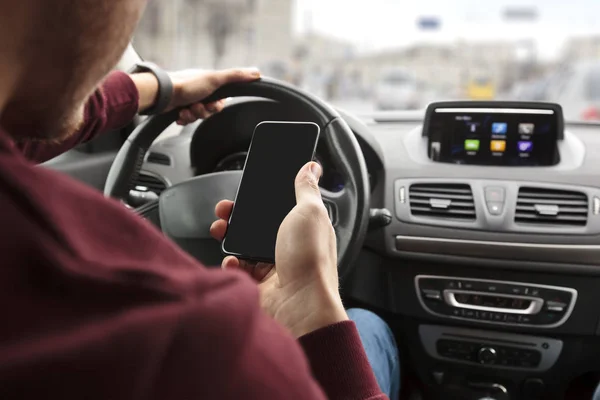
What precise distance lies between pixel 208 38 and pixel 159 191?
313 cm

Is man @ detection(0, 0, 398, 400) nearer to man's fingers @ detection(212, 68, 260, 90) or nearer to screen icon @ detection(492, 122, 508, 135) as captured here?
man's fingers @ detection(212, 68, 260, 90)

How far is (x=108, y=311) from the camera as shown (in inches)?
16.2

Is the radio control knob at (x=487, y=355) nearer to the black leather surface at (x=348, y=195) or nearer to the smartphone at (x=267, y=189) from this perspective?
the black leather surface at (x=348, y=195)

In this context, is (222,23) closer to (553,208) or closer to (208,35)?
(208,35)

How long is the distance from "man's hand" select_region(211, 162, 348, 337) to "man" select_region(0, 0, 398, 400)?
29 cm

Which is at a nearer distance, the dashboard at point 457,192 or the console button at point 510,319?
the dashboard at point 457,192

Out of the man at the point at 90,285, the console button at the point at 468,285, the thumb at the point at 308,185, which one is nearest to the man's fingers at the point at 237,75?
the thumb at the point at 308,185

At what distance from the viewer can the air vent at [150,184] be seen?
1.64 metres

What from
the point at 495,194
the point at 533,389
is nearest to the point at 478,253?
the point at 495,194

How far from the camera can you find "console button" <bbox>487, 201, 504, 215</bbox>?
69.2 inches

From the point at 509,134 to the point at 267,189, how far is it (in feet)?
3.37

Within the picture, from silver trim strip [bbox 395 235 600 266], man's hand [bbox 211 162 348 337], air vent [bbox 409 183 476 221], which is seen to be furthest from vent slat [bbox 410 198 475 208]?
man's hand [bbox 211 162 348 337]

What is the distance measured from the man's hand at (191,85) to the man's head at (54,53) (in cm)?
97

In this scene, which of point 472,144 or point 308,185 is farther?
point 472,144
